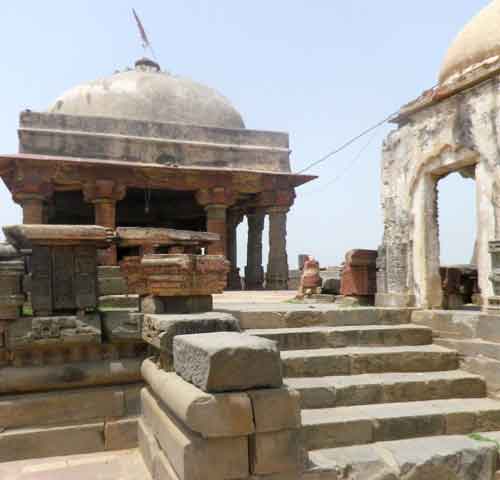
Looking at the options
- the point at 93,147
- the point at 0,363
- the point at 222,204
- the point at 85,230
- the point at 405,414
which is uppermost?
the point at 93,147

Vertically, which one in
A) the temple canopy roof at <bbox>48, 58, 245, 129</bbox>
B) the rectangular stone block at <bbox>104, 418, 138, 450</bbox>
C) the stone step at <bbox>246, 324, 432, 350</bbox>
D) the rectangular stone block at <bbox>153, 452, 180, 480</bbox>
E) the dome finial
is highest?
the dome finial

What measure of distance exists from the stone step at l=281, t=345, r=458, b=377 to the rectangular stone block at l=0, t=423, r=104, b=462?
5.34ft

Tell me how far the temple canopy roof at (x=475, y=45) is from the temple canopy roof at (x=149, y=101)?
1018 centimetres

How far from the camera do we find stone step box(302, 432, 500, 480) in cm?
321

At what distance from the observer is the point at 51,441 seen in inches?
161

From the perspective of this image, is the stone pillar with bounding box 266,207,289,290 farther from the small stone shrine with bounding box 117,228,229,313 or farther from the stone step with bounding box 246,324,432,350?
the small stone shrine with bounding box 117,228,229,313

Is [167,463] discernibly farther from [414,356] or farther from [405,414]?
[414,356]

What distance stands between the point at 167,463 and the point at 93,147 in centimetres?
1157

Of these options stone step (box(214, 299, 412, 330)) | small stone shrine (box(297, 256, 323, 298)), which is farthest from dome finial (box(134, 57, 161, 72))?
stone step (box(214, 299, 412, 330))

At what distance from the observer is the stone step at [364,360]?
4266 mm

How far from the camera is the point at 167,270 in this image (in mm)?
4250

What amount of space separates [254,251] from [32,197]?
6.61m

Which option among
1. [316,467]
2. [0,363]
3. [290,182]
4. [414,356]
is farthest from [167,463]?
[290,182]

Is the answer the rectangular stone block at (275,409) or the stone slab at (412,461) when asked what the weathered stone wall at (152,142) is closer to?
the stone slab at (412,461)
